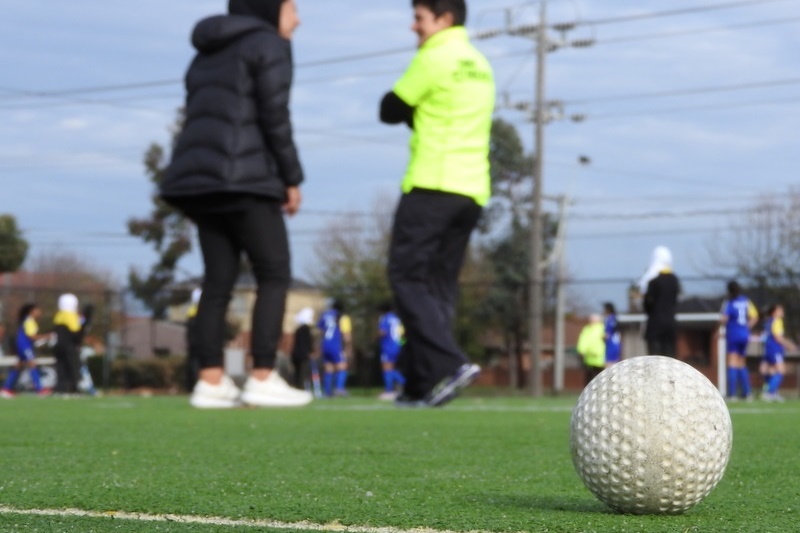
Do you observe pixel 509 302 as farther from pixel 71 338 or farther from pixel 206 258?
pixel 206 258

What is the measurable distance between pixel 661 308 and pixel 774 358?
169 inches

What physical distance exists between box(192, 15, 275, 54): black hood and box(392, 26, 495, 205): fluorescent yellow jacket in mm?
1056

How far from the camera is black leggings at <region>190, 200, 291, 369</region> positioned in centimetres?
848

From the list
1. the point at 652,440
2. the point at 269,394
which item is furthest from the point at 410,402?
the point at 652,440

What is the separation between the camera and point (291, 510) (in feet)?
10.7

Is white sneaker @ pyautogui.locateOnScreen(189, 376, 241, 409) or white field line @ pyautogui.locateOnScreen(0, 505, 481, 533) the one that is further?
white sneaker @ pyautogui.locateOnScreen(189, 376, 241, 409)

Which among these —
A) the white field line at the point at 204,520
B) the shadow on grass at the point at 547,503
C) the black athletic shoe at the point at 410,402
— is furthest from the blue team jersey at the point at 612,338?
the white field line at the point at 204,520

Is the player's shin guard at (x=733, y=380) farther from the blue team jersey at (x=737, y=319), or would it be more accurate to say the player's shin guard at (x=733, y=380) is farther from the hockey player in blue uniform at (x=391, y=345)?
the hockey player in blue uniform at (x=391, y=345)

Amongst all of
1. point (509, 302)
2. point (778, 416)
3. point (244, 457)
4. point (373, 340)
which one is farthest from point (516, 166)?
point (244, 457)

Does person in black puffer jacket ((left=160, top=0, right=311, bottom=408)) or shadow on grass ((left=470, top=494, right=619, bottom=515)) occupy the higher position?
person in black puffer jacket ((left=160, top=0, right=311, bottom=408))

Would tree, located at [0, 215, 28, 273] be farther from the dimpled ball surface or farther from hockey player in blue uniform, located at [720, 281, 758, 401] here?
the dimpled ball surface

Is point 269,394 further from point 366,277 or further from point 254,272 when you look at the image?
point 366,277

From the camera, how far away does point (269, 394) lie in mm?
8898

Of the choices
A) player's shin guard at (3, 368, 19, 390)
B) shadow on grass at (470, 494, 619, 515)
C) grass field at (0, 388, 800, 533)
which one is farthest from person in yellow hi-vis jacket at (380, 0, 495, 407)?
player's shin guard at (3, 368, 19, 390)
